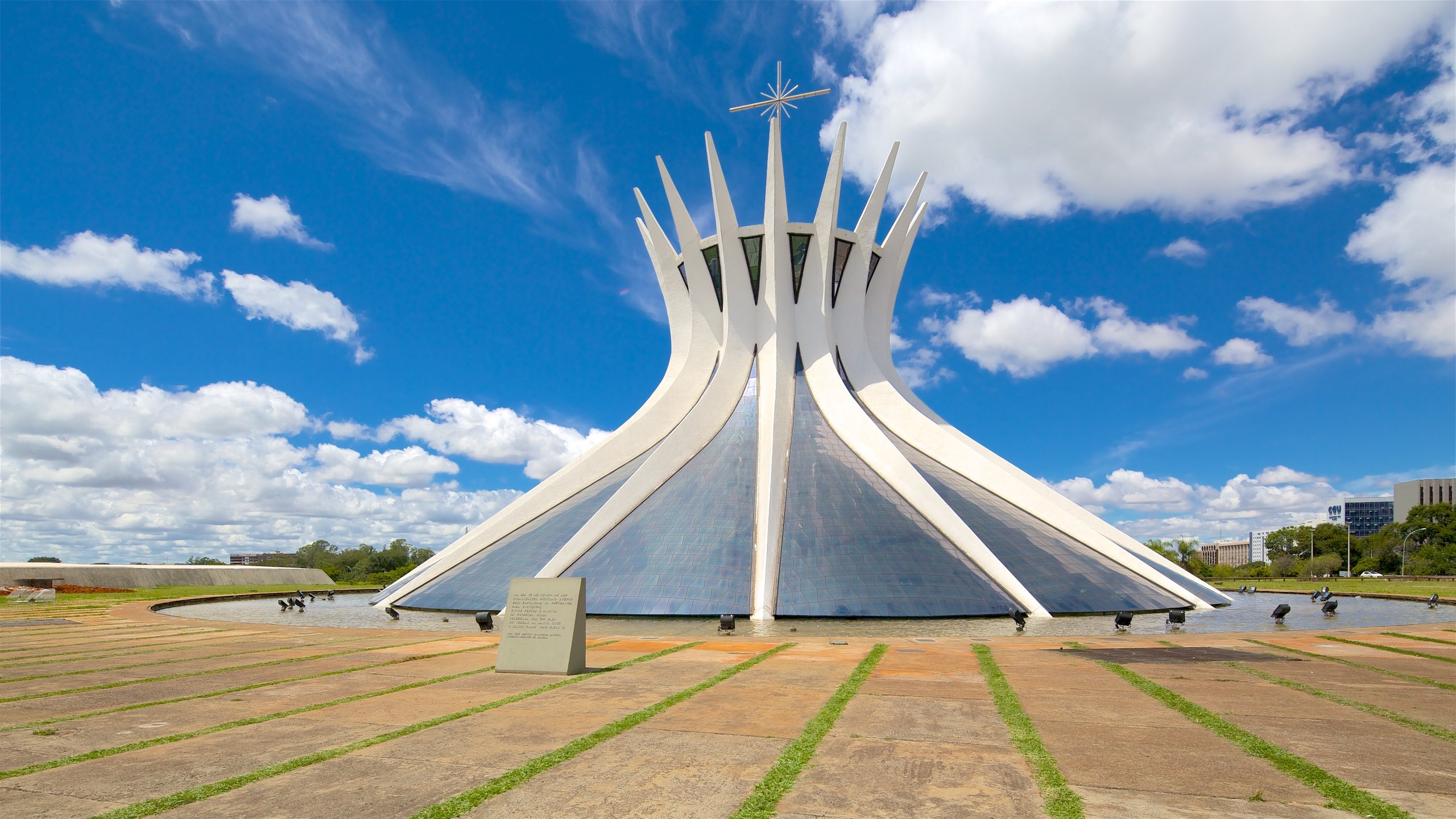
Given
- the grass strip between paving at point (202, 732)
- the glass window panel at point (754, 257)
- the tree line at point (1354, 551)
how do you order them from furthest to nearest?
the tree line at point (1354, 551), the glass window panel at point (754, 257), the grass strip between paving at point (202, 732)

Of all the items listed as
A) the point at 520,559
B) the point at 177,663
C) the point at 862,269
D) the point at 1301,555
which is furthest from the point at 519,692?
the point at 1301,555

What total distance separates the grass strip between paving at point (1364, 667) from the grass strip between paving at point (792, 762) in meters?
7.04

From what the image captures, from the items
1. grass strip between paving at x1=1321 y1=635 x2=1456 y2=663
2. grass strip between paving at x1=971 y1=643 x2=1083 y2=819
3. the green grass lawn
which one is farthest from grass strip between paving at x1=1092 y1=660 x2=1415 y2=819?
the green grass lawn

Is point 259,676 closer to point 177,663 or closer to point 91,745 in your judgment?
point 177,663

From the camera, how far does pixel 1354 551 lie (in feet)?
285

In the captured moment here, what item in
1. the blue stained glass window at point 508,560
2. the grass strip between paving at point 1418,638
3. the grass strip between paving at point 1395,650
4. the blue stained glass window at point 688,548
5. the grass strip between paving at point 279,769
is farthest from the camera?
the blue stained glass window at point 508,560

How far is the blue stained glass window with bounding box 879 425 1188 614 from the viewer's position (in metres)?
22.1

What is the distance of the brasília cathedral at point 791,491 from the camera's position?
21.8 m

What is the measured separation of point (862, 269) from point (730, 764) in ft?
99.7

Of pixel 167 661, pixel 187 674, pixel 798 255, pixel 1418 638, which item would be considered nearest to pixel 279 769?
pixel 187 674

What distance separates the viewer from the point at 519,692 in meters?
9.16

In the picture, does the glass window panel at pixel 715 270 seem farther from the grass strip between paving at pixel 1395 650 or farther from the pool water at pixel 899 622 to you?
the grass strip between paving at pixel 1395 650

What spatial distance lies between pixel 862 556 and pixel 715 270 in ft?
54.9

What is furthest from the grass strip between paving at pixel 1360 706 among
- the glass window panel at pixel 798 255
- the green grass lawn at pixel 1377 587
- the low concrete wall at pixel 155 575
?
the low concrete wall at pixel 155 575
